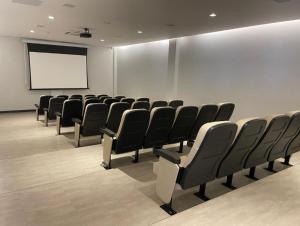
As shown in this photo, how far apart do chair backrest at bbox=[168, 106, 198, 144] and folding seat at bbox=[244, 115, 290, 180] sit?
1399 millimetres

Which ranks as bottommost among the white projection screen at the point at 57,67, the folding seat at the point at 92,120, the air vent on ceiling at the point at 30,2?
the folding seat at the point at 92,120

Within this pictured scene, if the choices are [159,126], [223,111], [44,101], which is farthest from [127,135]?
[44,101]

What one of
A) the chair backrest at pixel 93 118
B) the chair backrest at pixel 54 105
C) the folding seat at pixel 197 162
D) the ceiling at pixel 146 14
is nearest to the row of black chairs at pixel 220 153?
the folding seat at pixel 197 162

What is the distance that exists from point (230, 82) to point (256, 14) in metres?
2.42

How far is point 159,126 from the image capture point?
12.7ft

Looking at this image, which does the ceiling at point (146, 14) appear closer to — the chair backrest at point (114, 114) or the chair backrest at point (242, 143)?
the chair backrest at point (114, 114)

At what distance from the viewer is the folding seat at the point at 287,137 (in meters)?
3.05

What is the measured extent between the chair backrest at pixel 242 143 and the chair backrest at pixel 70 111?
3945mm

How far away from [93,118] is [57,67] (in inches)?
267

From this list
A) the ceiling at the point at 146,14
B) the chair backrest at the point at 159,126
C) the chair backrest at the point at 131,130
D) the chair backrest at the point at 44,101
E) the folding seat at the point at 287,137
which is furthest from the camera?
the chair backrest at the point at 44,101

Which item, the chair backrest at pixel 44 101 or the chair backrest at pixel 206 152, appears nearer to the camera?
the chair backrest at pixel 206 152

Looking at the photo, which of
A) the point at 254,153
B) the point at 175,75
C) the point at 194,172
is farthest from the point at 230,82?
the point at 194,172

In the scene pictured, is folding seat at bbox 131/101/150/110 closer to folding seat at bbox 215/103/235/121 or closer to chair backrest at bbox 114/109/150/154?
chair backrest at bbox 114/109/150/154

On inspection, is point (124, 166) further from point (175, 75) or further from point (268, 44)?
point (175, 75)
